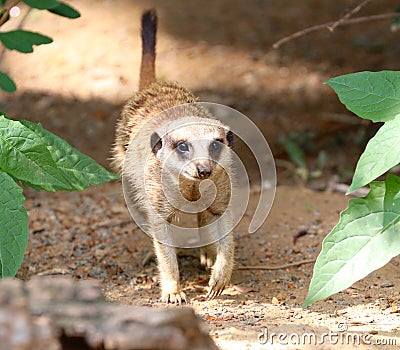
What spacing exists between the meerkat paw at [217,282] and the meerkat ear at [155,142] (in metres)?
0.80

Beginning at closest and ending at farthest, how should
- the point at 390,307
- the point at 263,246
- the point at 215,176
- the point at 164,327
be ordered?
the point at 164,327, the point at 390,307, the point at 215,176, the point at 263,246

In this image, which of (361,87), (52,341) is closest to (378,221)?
(361,87)

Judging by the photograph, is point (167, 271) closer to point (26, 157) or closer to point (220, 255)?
point (220, 255)

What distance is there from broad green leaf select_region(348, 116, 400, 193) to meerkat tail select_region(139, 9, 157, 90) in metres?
2.27

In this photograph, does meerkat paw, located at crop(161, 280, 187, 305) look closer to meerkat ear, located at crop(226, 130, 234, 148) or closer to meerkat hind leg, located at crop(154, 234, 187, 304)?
meerkat hind leg, located at crop(154, 234, 187, 304)

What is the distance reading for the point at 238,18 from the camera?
7.96 m

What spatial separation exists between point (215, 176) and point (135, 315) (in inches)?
83.7

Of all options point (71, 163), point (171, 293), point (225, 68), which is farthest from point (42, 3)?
point (225, 68)

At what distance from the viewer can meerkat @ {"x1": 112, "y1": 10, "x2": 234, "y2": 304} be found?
3756 millimetres

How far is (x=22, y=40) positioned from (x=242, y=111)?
3307 millimetres

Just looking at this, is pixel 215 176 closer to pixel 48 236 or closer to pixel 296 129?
pixel 48 236

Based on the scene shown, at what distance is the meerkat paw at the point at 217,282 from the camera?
3.86 m

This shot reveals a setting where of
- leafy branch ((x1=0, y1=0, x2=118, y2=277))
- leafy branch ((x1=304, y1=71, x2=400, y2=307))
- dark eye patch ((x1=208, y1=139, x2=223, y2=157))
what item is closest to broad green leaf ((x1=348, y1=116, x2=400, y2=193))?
leafy branch ((x1=304, y1=71, x2=400, y2=307))

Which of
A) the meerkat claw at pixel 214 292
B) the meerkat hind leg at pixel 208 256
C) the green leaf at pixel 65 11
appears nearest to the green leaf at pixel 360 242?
the meerkat claw at pixel 214 292
